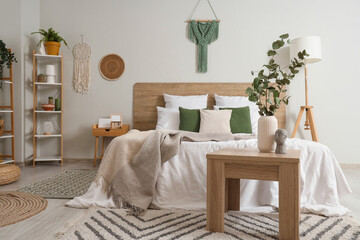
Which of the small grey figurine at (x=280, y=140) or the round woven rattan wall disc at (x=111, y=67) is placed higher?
the round woven rattan wall disc at (x=111, y=67)

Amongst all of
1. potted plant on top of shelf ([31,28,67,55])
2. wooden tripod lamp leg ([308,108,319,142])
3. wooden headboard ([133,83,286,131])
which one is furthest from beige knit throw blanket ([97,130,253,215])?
potted plant on top of shelf ([31,28,67,55])

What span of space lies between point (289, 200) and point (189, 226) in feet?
2.15

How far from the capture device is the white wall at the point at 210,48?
4305 millimetres

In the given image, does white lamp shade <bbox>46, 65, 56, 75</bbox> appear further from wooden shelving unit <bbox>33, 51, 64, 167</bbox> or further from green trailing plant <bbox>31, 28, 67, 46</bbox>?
green trailing plant <bbox>31, 28, 67, 46</bbox>

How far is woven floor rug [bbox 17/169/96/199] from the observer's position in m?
2.83

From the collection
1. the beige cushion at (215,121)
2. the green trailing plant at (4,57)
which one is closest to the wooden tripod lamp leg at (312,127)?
the beige cushion at (215,121)

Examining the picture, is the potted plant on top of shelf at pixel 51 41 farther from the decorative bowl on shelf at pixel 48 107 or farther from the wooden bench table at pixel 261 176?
the wooden bench table at pixel 261 176

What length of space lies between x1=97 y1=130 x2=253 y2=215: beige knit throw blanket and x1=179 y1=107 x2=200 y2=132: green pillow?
95 cm

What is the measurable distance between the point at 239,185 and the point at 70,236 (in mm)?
1154

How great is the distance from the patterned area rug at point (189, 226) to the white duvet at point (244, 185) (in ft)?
0.42

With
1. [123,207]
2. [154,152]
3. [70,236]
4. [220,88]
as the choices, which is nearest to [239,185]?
[154,152]

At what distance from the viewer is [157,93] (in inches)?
178

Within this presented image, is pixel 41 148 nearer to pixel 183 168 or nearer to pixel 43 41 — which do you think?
pixel 43 41

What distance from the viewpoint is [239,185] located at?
2.24 m
